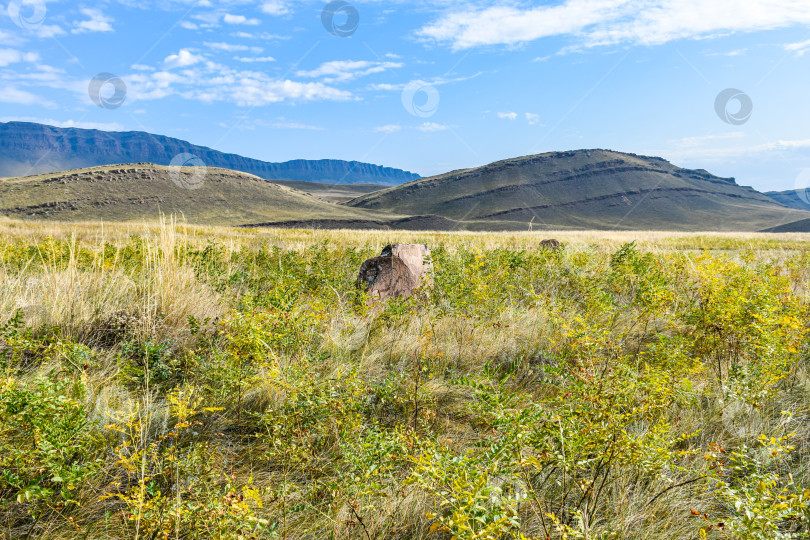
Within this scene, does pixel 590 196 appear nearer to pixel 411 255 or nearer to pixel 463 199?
pixel 463 199

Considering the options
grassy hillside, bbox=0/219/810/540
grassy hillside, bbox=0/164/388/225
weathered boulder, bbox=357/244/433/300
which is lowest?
grassy hillside, bbox=0/219/810/540

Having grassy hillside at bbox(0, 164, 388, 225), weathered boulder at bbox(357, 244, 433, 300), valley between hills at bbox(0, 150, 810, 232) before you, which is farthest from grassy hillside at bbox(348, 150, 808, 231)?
weathered boulder at bbox(357, 244, 433, 300)

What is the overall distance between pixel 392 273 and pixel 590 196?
4677 inches

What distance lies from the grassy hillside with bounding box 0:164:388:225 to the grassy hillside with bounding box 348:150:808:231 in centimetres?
3474

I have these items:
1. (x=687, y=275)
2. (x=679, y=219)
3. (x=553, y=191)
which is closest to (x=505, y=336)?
(x=687, y=275)

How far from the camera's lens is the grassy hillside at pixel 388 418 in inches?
68.4

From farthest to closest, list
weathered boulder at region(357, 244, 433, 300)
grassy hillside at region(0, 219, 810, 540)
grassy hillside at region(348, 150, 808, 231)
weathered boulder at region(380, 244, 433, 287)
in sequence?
grassy hillside at region(348, 150, 808, 231) → weathered boulder at region(380, 244, 433, 287) → weathered boulder at region(357, 244, 433, 300) → grassy hillside at region(0, 219, 810, 540)

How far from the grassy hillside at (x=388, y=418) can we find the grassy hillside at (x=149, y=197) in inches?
2602

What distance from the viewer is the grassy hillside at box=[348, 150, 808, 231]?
9519 centimetres

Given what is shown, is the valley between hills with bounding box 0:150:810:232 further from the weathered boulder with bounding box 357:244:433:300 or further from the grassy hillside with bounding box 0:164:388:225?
the weathered boulder with bounding box 357:244:433:300

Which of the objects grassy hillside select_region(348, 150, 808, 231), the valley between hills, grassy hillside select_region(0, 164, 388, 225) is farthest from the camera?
grassy hillside select_region(348, 150, 808, 231)

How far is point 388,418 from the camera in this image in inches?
112

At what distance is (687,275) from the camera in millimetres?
6246

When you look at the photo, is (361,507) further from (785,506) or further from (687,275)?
(687,275)
